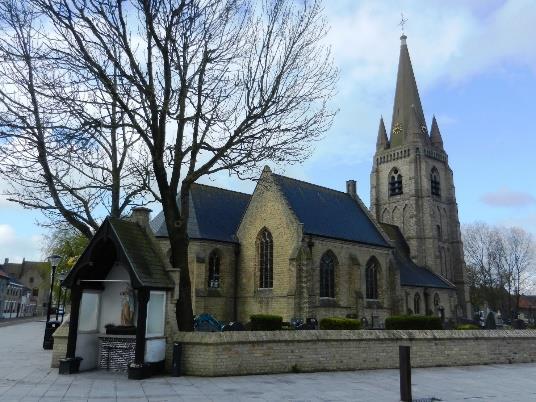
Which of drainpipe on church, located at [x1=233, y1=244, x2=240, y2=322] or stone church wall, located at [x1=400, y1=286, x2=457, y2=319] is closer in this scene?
drainpipe on church, located at [x1=233, y1=244, x2=240, y2=322]

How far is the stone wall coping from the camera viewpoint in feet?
41.4

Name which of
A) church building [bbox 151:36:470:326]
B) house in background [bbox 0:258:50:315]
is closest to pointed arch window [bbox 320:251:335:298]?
church building [bbox 151:36:470:326]

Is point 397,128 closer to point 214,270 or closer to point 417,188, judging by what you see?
point 417,188

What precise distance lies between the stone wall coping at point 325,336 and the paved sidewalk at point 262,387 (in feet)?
3.31

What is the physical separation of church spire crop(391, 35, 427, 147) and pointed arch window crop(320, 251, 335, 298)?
26.0 m

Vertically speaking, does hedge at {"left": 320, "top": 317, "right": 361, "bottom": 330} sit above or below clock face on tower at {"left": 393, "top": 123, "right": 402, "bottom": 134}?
below

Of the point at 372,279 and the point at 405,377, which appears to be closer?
the point at 405,377

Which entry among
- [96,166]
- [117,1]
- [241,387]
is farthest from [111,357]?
[117,1]

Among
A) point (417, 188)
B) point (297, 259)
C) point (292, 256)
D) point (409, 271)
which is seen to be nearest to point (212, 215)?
point (292, 256)

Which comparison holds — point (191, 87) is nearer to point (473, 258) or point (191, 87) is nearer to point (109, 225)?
point (109, 225)

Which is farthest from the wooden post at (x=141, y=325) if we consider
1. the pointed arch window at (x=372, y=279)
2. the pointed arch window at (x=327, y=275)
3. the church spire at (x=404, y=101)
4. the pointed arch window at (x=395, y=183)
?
the church spire at (x=404, y=101)

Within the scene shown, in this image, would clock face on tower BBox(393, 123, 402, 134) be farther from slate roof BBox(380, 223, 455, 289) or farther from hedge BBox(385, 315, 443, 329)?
hedge BBox(385, 315, 443, 329)

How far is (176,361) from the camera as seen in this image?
1248 cm

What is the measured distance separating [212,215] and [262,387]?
941 inches
